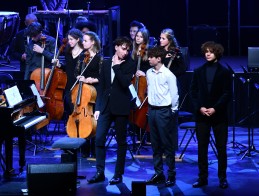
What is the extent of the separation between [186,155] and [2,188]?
324 cm

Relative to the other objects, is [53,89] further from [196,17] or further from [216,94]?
[196,17]

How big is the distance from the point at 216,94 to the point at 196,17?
9.12 m

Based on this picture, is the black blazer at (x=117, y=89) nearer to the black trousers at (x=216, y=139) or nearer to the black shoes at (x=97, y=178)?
the black shoes at (x=97, y=178)

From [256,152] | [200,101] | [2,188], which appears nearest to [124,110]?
[200,101]

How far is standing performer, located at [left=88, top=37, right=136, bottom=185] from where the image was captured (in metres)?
9.77

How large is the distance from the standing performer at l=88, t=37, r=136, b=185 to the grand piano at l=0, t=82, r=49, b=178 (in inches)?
40.3

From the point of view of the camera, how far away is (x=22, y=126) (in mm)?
9945

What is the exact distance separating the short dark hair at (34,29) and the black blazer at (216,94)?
3.38m

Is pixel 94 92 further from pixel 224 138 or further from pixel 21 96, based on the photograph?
pixel 224 138

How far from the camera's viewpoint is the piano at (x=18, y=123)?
32.2 ft

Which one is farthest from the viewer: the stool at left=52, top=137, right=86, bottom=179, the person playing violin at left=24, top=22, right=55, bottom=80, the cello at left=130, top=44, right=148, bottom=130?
the person playing violin at left=24, top=22, right=55, bottom=80

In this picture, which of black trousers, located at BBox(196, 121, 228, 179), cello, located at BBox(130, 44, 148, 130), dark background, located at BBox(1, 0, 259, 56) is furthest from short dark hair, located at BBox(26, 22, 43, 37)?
dark background, located at BBox(1, 0, 259, 56)

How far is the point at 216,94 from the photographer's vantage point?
9.71 meters

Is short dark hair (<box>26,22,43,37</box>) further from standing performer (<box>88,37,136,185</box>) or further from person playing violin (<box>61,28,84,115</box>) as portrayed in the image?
standing performer (<box>88,37,136,185</box>)
